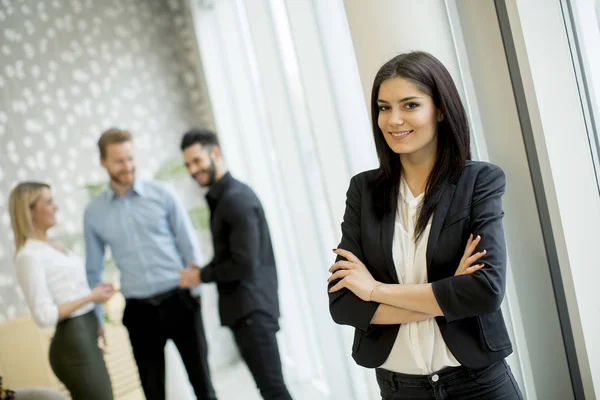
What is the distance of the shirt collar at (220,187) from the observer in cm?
258

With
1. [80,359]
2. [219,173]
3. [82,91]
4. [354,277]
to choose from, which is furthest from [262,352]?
[82,91]

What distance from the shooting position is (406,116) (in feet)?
4.69

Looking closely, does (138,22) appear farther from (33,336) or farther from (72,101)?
(33,336)

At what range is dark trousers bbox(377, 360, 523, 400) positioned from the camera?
4.50ft

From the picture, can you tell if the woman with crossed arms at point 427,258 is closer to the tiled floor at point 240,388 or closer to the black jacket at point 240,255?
the black jacket at point 240,255

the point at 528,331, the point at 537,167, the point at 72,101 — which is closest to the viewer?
the point at 537,167

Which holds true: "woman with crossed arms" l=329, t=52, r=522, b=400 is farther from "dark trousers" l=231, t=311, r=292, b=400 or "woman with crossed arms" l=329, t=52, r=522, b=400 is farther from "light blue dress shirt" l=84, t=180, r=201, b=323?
"light blue dress shirt" l=84, t=180, r=201, b=323

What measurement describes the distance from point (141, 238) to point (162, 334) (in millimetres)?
528

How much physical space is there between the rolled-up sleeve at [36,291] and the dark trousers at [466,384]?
2.06m

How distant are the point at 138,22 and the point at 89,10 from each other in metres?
0.32

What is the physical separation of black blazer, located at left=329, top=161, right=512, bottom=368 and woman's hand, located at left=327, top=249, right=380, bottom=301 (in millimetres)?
25

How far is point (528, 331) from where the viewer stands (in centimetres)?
170

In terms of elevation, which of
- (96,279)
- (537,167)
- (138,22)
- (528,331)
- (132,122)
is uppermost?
(138,22)

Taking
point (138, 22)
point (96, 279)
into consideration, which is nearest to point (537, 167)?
point (96, 279)
